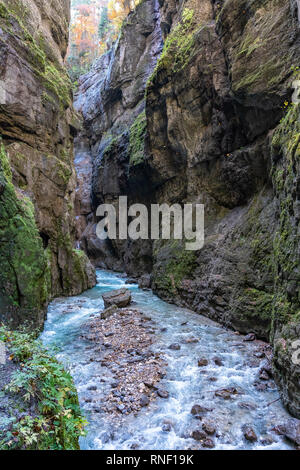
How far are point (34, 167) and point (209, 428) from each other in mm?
14162

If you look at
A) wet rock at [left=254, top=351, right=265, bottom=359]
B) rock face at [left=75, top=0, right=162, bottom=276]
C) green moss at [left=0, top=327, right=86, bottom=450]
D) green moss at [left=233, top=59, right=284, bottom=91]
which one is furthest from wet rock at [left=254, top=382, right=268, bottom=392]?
rock face at [left=75, top=0, right=162, bottom=276]

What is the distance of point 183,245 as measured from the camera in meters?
13.8

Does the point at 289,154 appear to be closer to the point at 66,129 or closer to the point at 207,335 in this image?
the point at 207,335

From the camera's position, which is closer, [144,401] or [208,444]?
[208,444]

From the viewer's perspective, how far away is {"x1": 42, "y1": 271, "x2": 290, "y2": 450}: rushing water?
4145mm

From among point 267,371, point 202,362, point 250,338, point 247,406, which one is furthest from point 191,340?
point 247,406

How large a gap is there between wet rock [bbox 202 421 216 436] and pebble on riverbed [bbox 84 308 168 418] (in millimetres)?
1153

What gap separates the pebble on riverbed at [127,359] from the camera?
203 inches

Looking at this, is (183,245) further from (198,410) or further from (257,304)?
(198,410)

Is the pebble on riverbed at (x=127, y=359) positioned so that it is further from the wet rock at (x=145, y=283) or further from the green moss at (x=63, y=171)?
the green moss at (x=63, y=171)

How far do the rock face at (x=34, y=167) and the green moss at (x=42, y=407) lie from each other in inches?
177

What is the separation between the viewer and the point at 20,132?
13.7 m

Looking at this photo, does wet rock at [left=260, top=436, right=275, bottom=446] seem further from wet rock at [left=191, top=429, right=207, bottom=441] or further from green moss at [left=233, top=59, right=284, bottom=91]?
green moss at [left=233, top=59, right=284, bottom=91]

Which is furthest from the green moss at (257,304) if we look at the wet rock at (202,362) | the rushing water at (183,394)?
the wet rock at (202,362)
